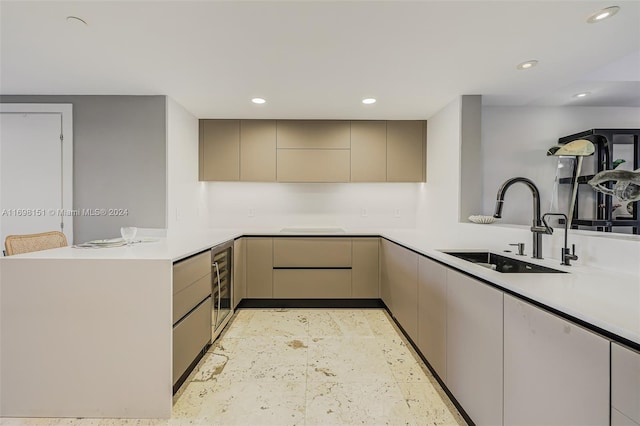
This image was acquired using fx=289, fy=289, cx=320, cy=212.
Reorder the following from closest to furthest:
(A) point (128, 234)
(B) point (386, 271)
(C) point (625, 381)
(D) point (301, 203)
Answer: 1. (C) point (625, 381)
2. (A) point (128, 234)
3. (B) point (386, 271)
4. (D) point (301, 203)

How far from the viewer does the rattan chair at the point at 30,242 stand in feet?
5.79

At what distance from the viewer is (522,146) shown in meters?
3.10

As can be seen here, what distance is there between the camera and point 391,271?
2.77 metres

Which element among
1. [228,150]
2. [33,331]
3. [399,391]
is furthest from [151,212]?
[399,391]

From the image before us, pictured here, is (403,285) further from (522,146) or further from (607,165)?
(607,165)

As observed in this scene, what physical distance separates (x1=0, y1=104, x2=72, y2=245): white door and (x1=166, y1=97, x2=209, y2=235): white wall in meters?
0.95

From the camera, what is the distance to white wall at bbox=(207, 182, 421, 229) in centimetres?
380

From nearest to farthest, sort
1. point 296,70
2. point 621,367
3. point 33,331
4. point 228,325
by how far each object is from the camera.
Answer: point 621,367 < point 33,331 < point 296,70 < point 228,325

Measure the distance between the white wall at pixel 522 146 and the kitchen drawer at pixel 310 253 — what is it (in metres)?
1.63

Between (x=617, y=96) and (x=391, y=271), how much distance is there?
9.04 ft

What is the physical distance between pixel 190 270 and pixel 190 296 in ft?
0.53

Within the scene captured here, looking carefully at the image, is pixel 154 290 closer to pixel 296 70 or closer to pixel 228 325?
pixel 228 325

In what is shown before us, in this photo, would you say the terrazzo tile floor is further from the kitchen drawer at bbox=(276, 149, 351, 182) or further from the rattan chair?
the kitchen drawer at bbox=(276, 149, 351, 182)

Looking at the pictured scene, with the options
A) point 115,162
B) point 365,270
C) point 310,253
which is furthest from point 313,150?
point 115,162
